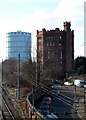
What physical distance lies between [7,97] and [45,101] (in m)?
2.56

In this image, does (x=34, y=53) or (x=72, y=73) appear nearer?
(x=34, y=53)

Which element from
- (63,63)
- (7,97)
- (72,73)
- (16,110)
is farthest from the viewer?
(63,63)

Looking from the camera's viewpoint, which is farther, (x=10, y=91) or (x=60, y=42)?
(x=60, y=42)

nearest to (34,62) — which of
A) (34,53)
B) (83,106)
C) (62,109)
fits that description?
(34,53)

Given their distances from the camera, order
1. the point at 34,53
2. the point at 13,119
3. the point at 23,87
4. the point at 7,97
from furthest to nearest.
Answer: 1. the point at 34,53
2. the point at 23,87
3. the point at 7,97
4. the point at 13,119

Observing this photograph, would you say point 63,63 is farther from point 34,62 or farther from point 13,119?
point 13,119

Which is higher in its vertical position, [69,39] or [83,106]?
[69,39]

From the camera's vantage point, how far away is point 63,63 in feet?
176

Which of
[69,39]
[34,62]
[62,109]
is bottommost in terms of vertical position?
[62,109]

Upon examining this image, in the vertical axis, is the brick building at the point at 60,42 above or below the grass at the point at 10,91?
above

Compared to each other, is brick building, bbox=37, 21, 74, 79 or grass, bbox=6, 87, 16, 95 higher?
brick building, bbox=37, 21, 74, 79

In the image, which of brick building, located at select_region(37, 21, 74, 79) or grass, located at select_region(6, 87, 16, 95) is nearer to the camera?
grass, located at select_region(6, 87, 16, 95)

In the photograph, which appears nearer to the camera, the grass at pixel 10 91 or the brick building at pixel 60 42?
the grass at pixel 10 91

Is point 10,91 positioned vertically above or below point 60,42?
below
